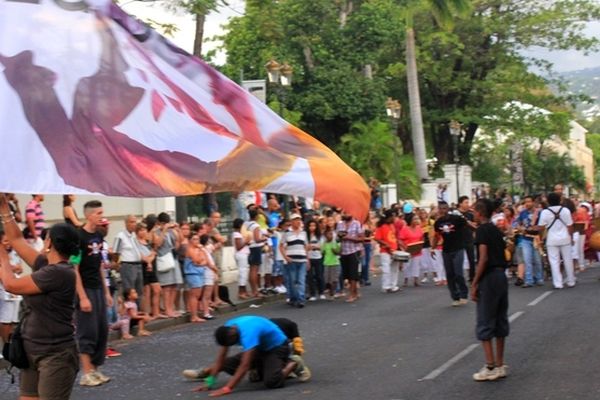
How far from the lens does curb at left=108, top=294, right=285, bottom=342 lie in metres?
15.4

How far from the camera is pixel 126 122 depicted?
6.86 metres

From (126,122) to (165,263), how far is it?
10.3m

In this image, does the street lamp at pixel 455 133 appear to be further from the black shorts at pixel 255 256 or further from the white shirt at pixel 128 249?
the white shirt at pixel 128 249

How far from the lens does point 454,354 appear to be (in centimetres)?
1227

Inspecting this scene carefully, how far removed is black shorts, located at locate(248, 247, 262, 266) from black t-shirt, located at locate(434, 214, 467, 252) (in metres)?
4.06

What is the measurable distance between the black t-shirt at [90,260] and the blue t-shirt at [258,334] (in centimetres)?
147

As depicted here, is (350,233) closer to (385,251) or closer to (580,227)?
(385,251)

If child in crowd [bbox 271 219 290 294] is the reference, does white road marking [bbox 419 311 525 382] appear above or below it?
below

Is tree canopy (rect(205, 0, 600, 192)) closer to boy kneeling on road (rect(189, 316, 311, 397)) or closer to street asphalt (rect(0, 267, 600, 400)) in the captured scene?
street asphalt (rect(0, 267, 600, 400))

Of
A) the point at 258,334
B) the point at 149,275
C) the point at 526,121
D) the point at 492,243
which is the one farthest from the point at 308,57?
the point at 258,334

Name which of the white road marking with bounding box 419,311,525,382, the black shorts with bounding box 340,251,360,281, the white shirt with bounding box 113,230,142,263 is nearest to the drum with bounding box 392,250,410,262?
the black shorts with bounding box 340,251,360,281

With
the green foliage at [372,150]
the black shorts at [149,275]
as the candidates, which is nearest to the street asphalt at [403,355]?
the black shorts at [149,275]

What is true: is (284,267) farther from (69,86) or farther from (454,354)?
(69,86)

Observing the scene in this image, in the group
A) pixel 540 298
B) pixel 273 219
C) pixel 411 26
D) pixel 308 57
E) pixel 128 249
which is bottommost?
pixel 540 298
